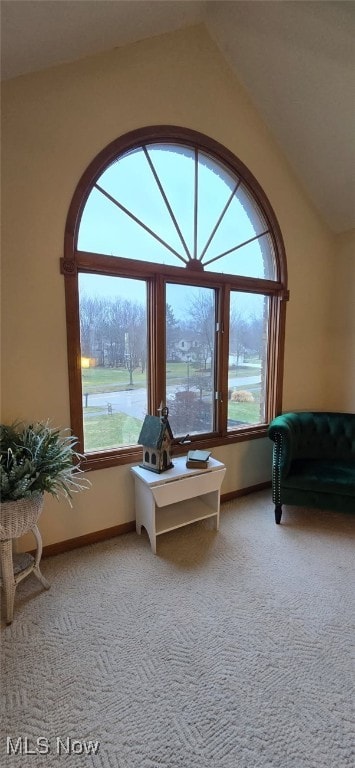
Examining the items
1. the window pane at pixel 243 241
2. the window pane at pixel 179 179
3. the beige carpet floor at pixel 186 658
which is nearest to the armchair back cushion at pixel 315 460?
the beige carpet floor at pixel 186 658

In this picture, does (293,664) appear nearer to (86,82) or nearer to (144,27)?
(86,82)

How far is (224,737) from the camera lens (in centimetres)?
113

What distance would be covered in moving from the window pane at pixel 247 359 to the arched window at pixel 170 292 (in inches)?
0.5

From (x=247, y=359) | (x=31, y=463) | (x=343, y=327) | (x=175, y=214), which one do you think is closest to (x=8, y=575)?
(x=31, y=463)

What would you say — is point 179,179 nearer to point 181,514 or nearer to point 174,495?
point 174,495

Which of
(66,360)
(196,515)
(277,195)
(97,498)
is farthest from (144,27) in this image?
(196,515)

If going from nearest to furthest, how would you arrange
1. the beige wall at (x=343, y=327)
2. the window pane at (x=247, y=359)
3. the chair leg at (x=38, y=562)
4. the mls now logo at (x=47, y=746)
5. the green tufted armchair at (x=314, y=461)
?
the mls now logo at (x=47, y=746) < the chair leg at (x=38, y=562) < the green tufted armchair at (x=314, y=461) < the window pane at (x=247, y=359) < the beige wall at (x=343, y=327)

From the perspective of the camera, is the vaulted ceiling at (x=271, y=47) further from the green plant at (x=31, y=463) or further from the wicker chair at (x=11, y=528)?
the wicker chair at (x=11, y=528)

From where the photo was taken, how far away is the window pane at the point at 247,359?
9.48ft

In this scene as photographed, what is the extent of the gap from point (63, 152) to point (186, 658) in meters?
2.83

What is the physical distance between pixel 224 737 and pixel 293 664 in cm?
43

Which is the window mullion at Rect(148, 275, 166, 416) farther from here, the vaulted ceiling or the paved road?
the vaulted ceiling

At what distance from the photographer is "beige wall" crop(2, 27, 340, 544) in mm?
1840

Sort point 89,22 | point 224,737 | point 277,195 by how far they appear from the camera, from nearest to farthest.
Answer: point 224,737 < point 89,22 < point 277,195
